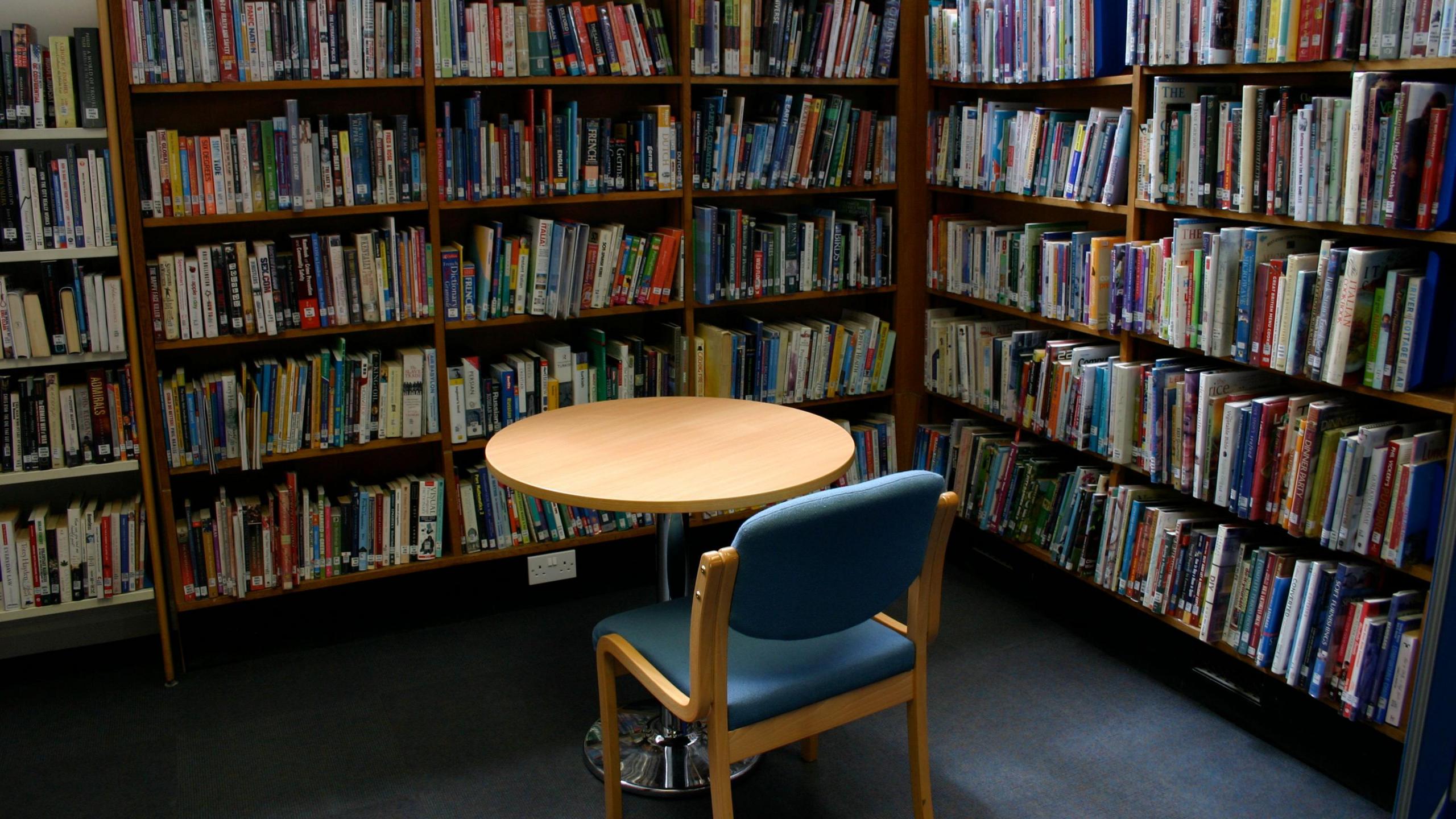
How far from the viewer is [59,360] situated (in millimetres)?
3145

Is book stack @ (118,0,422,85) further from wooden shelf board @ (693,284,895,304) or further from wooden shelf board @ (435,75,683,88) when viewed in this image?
wooden shelf board @ (693,284,895,304)

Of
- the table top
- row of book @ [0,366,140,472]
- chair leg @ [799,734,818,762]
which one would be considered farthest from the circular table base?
row of book @ [0,366,140,472]

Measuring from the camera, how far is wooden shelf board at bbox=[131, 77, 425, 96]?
10.1 ft

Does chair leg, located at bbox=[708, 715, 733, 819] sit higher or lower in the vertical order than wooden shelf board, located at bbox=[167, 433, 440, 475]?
lower

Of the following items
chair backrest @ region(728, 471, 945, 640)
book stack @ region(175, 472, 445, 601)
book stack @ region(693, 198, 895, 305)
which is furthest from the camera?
book stack @ region(693, 198, 895, 305)

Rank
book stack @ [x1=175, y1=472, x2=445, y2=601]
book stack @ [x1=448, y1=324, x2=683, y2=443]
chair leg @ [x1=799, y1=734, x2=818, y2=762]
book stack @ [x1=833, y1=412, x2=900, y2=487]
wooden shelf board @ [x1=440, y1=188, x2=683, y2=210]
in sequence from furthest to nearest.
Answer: book stack @ [x1=833, y1=412, x2=900, y2=487], book stack @ [x1=448, y1=324, x2=683, y2=443], wooden shelf board @ [x1=440, y1=188, x2=683, y2=210], book stack @ [x1=175, y1=472, x2=445, y2=601], chair leg @ [x1=799, y1=734, x2=818, y2=762]

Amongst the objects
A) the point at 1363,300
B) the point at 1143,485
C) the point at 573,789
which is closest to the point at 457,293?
the point at 573,789

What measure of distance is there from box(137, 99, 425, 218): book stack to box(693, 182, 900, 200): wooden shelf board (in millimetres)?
891

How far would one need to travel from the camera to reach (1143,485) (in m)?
3.37

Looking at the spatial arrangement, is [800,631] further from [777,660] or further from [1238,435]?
[1238,435]

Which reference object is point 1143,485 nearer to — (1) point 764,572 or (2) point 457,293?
(1) point 764,572

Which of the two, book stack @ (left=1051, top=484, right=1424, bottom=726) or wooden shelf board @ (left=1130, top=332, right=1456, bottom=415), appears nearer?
wooden shelf board @ (left=1130, top=332, right=1456, bottom=415)

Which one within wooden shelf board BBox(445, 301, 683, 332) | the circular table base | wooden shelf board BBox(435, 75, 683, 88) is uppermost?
wooden shelf board BBox(435, 75, 683, 88)

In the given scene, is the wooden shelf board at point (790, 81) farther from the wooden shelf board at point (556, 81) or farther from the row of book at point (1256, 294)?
the row of book at point (1256, 294)
